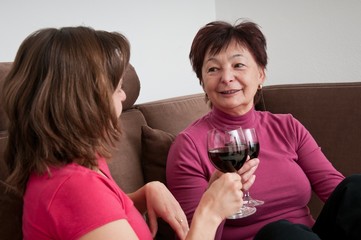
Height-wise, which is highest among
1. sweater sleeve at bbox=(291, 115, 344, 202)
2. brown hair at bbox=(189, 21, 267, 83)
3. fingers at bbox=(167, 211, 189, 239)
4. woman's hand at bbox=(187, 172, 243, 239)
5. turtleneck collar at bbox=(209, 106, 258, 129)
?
brown hair at bbox=(189, 21, 267, 83)

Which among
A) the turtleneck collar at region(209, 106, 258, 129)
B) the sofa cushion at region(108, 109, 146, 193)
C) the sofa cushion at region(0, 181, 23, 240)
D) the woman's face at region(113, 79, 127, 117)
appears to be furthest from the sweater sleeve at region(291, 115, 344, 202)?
the sofa cushion at region(0, 181, 23, 240)

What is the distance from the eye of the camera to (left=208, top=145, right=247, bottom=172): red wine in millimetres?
1188

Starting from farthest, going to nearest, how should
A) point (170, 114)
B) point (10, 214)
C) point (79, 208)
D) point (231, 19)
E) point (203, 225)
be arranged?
point (231, 19), point (170, 114), point (10, 214), point (203, 225), point (79, 208)

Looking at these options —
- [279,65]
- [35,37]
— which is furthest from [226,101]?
[279,65]

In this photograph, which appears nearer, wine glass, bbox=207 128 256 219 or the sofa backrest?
wine glass, bbox=207 128 256 219

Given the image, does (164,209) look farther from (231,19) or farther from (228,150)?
(231,19)

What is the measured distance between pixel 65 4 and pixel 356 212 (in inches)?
59.1

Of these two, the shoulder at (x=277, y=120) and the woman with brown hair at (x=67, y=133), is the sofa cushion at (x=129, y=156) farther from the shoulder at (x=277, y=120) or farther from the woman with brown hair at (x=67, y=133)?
the woman with brown hair at (x=67, y=133)

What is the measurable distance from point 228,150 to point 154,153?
54cm

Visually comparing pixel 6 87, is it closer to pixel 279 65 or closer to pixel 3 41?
pixel 3 41

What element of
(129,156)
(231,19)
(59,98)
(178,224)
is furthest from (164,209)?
(231,19)

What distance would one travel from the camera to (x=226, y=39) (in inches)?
65.4

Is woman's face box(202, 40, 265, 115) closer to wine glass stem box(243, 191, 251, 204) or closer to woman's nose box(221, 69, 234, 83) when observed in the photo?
woman's nose box(221, 69, 234, 83)

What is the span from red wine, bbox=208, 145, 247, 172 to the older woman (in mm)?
272
